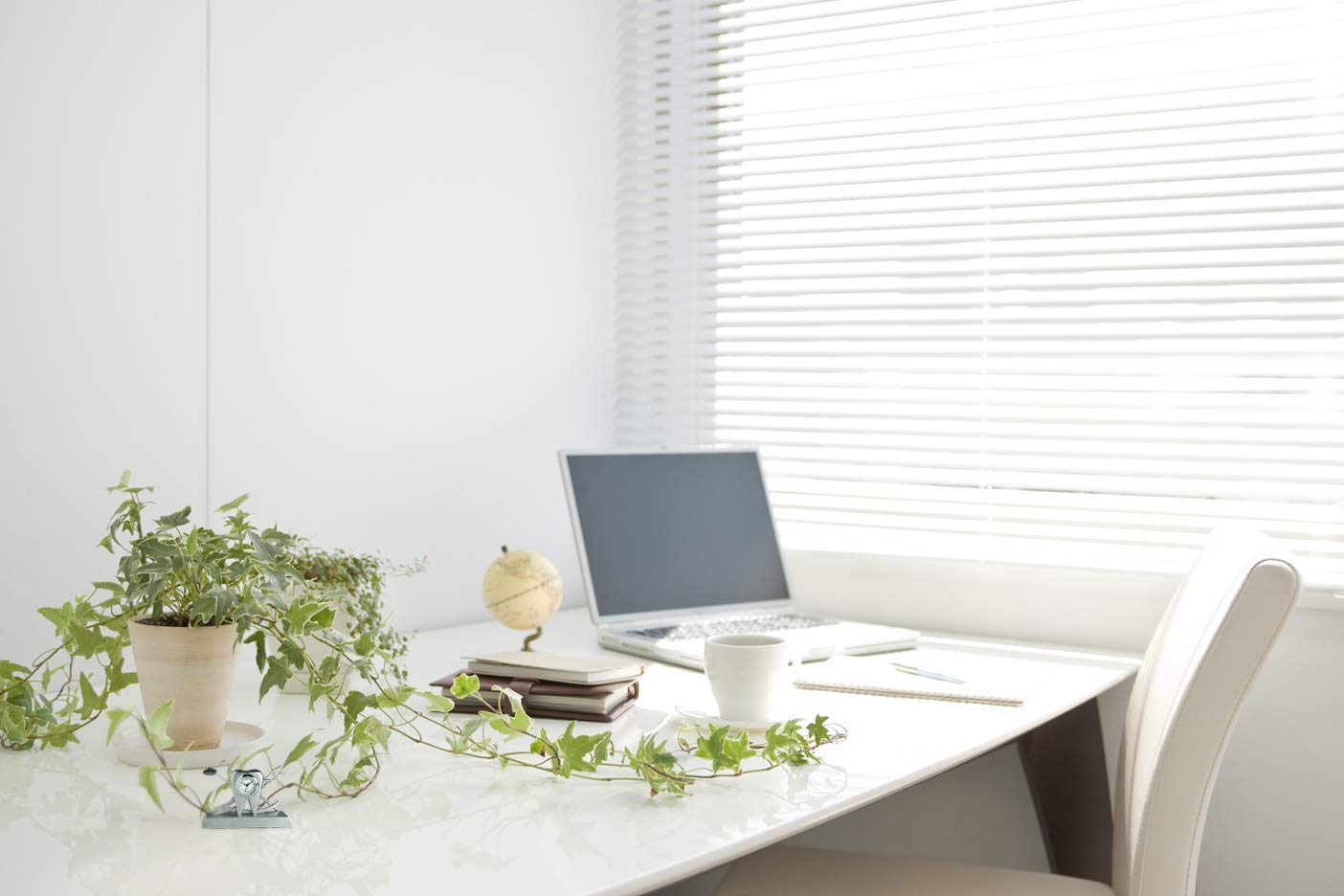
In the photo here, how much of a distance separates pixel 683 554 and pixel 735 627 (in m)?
0.15

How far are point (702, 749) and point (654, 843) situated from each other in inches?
6.5

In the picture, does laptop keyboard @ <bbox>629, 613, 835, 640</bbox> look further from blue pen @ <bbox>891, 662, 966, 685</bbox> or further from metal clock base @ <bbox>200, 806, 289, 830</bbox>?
metal clock base @ <bbox>200, 806, 289, 830</bbox>

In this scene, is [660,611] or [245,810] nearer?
[245,810]

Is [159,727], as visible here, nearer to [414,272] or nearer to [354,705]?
[354,705]

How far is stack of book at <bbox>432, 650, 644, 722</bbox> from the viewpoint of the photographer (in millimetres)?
1375

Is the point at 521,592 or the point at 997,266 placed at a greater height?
the point at 997,266

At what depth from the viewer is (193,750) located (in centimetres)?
116

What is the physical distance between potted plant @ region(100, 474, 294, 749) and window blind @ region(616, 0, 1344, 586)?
128 cm

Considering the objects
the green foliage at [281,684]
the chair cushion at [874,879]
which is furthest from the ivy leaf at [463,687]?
the chair cushion at [874,879]

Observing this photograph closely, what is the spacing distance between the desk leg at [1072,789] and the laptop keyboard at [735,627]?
0.40 metres

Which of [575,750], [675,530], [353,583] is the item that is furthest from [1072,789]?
[353,583]

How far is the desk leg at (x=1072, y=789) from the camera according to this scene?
5.99 feet

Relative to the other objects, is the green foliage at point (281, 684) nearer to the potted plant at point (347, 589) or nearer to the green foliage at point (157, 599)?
the green foliage at point (157, 599)

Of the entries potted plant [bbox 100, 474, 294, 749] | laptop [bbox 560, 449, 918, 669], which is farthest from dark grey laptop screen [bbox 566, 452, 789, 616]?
potted plant [bbox 100, 474, 294, 749]
